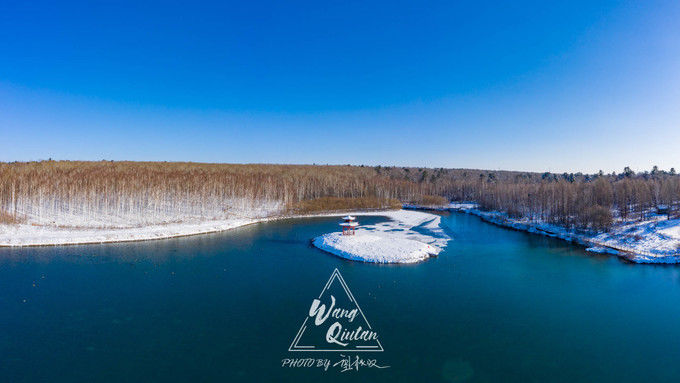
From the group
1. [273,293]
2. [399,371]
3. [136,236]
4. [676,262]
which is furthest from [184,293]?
[676,262]

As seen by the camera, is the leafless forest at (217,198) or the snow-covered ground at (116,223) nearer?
the snow-covered ground at (116,223)

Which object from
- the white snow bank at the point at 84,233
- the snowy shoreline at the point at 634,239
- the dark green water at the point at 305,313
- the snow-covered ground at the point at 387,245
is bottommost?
the dark green water at the point at 305,313

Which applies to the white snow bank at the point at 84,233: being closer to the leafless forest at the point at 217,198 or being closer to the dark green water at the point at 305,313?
the dark green water at the point at 305,313

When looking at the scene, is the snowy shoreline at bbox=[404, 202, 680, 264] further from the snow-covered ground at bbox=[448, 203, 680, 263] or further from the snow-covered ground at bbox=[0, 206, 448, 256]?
the snow-covered ground at bbox=[0, 206, 448, 256]

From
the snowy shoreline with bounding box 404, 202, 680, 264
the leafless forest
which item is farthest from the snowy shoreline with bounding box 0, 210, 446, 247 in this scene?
the snowy shoreline with bounding box 404, 202, 680, 264

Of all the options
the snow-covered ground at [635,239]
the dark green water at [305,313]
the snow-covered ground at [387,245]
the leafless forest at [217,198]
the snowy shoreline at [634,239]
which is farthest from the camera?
the leafless forest at [217,198]

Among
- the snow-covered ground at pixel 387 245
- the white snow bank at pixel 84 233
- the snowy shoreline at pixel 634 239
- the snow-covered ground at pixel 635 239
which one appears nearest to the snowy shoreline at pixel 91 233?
the white snow bank at pixel 84 233

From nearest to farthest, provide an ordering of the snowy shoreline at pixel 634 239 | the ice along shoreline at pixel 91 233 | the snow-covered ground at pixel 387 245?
the snow-covered ground at pixel 387 245, the snowy shoreline at pixel 634 239, the ice along shoreline at pixel 91 233

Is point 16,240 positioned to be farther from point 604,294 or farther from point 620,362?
point 604,294
